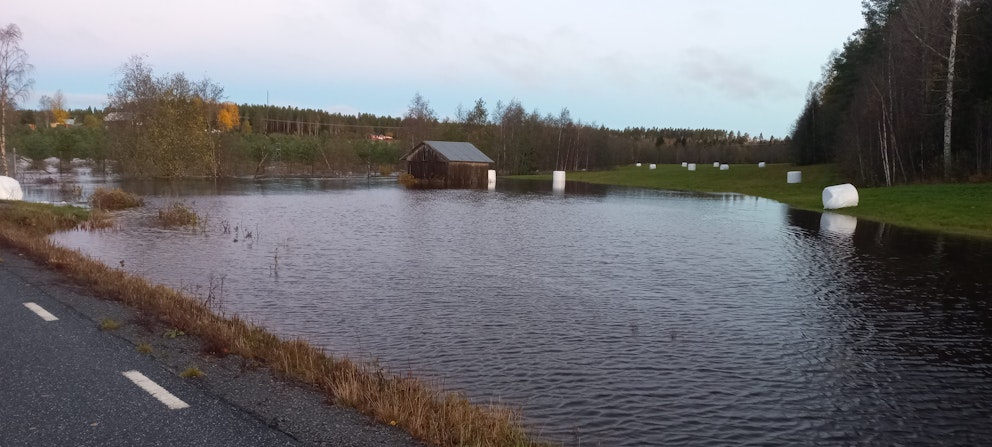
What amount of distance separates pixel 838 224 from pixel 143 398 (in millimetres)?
33018

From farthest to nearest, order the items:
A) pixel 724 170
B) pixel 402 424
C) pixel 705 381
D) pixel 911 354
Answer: pixel 724 170, pixel 911 354, pixel 705 381, pixel 402 424

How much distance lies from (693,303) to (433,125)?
117m

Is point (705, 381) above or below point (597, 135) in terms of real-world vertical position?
below

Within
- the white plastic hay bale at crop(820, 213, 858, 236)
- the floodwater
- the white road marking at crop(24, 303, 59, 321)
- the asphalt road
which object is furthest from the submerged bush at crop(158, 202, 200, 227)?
the white plastic hay bale at crop(820, 213, 858, 236)

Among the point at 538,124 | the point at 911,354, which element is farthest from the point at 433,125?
the point at 911,354

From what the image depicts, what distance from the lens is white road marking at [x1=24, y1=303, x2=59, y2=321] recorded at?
1004 cm

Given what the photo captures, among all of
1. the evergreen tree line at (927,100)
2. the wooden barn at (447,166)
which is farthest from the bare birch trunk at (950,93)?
the wooden barn at (447,166)

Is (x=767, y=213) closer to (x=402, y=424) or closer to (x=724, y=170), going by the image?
(x=402, y=424)

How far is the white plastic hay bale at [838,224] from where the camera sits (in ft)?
95.9

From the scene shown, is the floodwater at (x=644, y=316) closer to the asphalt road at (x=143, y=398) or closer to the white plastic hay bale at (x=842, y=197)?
the asphalt road at (x=143, y=398)

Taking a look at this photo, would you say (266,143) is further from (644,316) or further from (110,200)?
(644,316)

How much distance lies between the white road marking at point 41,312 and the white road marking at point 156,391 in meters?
3.63

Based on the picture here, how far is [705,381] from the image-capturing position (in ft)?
31.4

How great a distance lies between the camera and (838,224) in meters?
Result: 32.2
